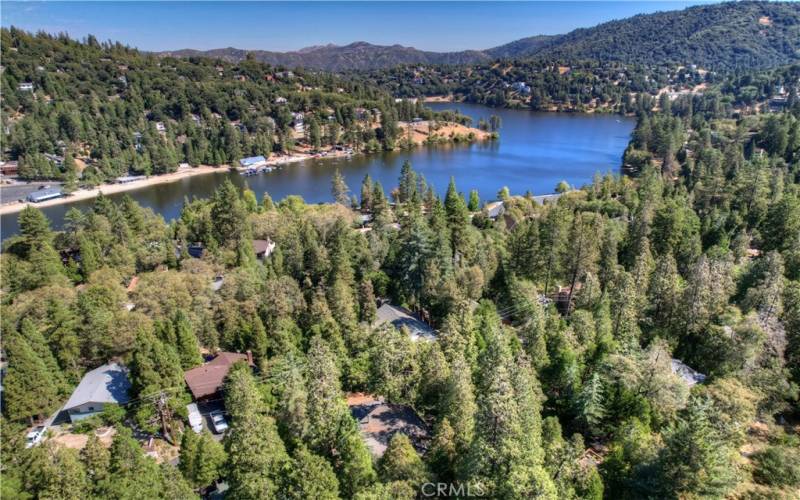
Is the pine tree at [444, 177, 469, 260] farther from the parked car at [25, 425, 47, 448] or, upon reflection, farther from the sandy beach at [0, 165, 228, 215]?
the sandy beach at [0, 165, 228, 215]

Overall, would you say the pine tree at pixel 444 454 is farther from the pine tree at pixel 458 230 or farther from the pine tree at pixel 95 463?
the pine tree at pixel 458 230

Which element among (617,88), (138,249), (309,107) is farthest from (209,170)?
Answer: (617,88)

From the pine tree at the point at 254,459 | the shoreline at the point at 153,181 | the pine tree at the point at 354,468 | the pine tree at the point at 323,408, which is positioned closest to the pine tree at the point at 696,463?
the pine tree at the point at 354,468

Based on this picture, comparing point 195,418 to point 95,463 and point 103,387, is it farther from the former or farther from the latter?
point 95,463

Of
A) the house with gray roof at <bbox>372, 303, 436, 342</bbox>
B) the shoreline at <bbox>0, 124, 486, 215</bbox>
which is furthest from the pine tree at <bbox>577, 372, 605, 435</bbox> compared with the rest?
the shoreline at <bbox>0, 124, 486, 215</bbox>

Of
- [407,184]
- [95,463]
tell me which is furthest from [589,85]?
[95,463]
